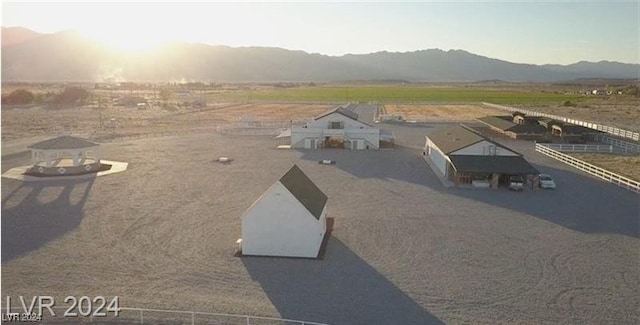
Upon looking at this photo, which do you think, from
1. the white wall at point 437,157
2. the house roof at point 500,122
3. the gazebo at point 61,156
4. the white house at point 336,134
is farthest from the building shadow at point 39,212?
the house roof at point 500,122

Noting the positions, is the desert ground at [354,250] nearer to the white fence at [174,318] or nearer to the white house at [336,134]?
the white fence at [174,318]

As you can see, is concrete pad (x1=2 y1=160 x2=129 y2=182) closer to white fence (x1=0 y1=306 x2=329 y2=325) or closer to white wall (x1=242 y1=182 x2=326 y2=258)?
white wall (x1=242 y1=182 x2=326 y2=258)

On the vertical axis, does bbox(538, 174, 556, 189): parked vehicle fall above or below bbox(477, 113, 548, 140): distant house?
below

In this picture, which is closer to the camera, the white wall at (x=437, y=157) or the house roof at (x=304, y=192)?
the house roof at (x=304, y=192)

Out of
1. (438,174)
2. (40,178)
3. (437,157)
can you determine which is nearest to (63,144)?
(40,178)

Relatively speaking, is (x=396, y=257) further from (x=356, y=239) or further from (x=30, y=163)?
(x=30, y=163)

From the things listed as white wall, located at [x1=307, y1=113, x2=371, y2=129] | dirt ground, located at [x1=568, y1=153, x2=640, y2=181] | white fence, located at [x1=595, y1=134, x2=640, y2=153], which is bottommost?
dirt ground, located at [x1=568, y1=153, x2=640, y2=181]

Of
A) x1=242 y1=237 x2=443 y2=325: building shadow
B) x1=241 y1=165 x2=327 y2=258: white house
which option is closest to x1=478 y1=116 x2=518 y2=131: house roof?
x1=241 y1=165 x2=327 y2=258: white house
